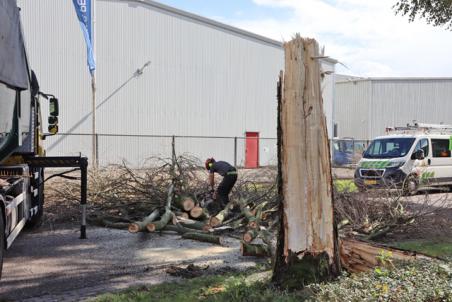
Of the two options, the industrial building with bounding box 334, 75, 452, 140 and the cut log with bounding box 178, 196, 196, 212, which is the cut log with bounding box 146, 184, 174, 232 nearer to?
the cut log with bounding box 178, 196, 196, 212

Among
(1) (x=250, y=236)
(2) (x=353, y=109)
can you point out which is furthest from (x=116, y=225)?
(2) (x=353, y=109)

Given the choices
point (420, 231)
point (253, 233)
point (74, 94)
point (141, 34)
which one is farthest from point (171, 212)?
point (141, 34)

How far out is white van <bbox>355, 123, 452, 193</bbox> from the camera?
55.7 feet

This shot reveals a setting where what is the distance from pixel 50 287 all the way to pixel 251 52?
25.8 m

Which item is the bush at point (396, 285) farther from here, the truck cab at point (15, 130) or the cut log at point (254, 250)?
the truck cab at point (15, 130)

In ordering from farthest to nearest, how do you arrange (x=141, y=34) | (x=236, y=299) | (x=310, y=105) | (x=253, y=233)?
1. (x=141, y=34)
2. (x=253, y=233)
3. (x=310, y=105)
4. (x=236, y=299)

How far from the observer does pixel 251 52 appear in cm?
3069

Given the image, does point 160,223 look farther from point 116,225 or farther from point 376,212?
point 376,212

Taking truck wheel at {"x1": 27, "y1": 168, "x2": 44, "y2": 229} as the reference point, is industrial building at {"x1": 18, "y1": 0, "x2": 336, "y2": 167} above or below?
above

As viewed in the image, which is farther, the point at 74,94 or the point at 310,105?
the point at 74,94

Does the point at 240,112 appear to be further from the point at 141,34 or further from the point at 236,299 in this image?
the point at 236,299

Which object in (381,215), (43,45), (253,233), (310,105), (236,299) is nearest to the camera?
(236,299)

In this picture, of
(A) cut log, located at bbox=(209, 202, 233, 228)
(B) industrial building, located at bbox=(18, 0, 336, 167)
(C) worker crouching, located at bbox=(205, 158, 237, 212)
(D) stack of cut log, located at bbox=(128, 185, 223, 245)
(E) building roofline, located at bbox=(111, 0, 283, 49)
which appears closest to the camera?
(D) stack of cut log, located at bbox=(128, 185, 223, 245)

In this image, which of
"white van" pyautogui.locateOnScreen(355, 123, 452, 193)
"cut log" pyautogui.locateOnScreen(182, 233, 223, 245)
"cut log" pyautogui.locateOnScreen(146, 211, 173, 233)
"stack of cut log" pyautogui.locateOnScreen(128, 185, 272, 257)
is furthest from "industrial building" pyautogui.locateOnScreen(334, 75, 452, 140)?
"cut log" pyautogui.locateOnScreen(182, 233, 223, 245)
